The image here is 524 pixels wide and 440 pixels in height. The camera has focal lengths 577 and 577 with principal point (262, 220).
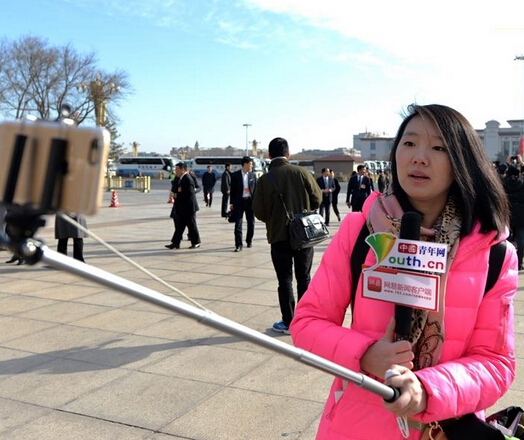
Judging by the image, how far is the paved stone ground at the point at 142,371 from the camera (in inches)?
140

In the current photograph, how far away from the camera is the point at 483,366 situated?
1634 mm

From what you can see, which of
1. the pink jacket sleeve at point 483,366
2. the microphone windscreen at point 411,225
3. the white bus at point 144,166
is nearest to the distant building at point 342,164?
the white bus at point 144,166

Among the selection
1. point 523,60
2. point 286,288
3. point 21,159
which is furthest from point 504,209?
point 523,60

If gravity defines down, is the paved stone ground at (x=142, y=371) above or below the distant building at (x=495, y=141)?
below

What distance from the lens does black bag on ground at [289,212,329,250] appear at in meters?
5.51

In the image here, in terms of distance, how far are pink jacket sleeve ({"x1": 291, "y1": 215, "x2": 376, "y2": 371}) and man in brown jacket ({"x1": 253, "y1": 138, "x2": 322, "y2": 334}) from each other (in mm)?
3796

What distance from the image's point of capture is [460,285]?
1.64 metres

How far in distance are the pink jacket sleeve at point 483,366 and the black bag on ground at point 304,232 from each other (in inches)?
148

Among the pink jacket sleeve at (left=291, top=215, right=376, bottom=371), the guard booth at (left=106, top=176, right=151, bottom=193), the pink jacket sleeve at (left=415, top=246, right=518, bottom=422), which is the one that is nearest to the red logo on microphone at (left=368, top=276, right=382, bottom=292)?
the pink jacket sleeve at (left=291, top=215, right=376, bottom=371)

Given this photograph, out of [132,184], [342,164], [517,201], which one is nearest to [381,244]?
[517,201]

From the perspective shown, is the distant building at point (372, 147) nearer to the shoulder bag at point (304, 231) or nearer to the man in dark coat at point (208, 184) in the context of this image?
the man in dark coat at point (208, 184)

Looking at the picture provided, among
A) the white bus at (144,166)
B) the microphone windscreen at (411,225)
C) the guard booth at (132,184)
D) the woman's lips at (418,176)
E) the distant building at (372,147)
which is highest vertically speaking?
the distant building at (372,147)

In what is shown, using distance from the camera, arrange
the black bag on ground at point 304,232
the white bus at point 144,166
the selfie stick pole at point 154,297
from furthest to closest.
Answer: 1. the white bus at point 144,166
2. the black bag on ground at point 304,232
3. the selfie stick pole at point 154,297

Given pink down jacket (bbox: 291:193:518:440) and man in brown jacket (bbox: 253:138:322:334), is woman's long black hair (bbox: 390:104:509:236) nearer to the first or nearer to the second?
pink down jacket (bbox: 291:193:518:440)
